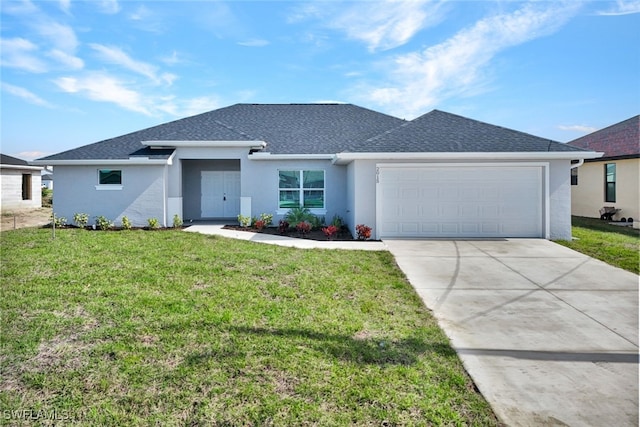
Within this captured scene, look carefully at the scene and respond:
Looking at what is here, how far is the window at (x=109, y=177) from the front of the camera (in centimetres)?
1483

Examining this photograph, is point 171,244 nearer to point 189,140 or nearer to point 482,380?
point 189,140

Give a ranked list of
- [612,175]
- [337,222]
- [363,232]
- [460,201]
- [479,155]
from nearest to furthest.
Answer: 1. [479,155]
2. [363,232]
3. [460,201]
4. [337,222]
5. [612,175]

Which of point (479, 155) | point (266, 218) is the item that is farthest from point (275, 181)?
point (479, 155)

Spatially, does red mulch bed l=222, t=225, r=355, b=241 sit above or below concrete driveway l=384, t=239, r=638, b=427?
above

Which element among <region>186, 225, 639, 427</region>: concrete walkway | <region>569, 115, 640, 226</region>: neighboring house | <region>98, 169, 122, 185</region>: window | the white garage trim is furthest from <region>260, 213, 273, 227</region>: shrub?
<region>569, 115, 640, 226</region>: neighboring house

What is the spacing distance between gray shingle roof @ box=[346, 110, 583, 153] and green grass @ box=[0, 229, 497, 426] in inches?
235

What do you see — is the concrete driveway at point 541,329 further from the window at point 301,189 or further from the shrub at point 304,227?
the window at point 301,189

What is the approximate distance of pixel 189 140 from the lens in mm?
14875

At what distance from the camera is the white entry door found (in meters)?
17.4

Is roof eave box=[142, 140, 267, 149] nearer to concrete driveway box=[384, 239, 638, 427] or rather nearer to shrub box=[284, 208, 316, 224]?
shrub box=[284, 208, 316, 224]

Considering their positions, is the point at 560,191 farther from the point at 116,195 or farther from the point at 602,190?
the point at 116,195

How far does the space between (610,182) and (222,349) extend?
20.9 metres

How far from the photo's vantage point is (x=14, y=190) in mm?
24469

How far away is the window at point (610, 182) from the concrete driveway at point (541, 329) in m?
11.7
